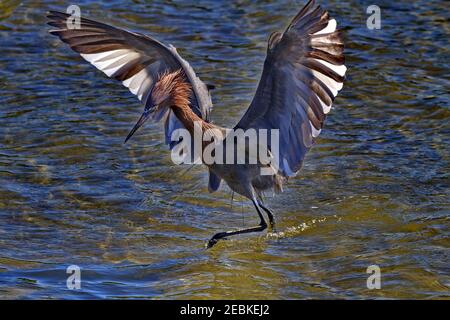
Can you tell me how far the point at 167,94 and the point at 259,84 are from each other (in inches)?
31.1

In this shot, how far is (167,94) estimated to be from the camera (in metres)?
7.59

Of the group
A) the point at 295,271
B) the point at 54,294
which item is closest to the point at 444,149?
the point at 295,271

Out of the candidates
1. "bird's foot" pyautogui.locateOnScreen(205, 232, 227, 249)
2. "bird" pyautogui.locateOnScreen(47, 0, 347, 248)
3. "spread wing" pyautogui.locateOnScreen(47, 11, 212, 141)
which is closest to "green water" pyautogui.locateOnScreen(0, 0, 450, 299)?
"bird's foot" pyautogui.locateOnScreen(205, 232, 227, 249)

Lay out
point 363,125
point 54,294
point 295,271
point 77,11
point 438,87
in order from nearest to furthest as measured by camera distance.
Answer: point 54,294, point 295,271, point 363,125, point 438,87, point 77,11

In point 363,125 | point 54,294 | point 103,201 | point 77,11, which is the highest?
point 77,11

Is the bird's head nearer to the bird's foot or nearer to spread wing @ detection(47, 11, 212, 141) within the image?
spread wing @ detection(47, 11, 212, 141)

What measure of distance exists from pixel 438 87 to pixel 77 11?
4.37 m

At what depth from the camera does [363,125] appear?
1001 cm

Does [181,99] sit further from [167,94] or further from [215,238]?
[215,238]

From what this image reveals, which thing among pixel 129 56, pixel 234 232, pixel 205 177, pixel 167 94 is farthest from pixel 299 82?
pixel 205 177

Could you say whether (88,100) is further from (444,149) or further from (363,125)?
(444,149)

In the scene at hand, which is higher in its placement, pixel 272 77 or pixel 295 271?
pixel 272 77

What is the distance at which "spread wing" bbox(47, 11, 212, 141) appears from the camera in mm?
7719

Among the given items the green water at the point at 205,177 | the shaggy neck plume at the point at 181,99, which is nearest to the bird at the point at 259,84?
the shaggy neck plume at the point at 181,99
